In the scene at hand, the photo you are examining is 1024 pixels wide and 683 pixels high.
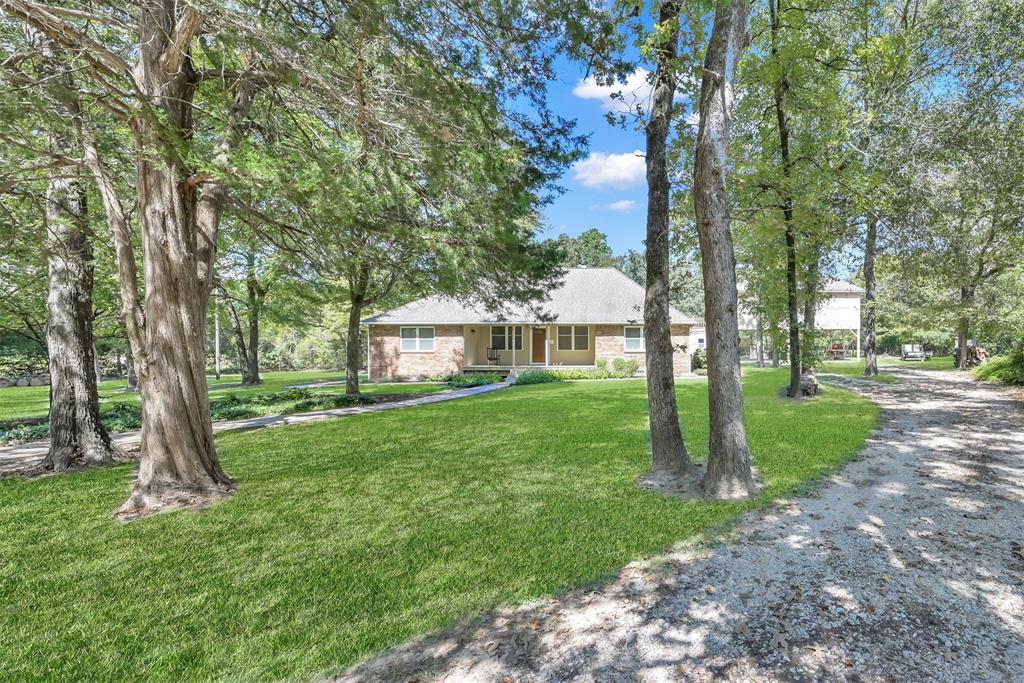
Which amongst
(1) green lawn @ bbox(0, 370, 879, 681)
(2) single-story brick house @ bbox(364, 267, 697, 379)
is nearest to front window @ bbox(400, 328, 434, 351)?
(2) single-story brick house @ bbox(364, 267, 697, 379)

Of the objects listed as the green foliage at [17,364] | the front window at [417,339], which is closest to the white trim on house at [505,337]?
the front window at [417,339]

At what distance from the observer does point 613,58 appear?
5922 millimetres

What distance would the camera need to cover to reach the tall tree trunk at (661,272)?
18.9 feet

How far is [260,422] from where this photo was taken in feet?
36.2

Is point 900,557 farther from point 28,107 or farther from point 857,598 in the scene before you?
point 28,107

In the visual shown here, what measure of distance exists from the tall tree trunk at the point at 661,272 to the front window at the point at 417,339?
17501 millimetres

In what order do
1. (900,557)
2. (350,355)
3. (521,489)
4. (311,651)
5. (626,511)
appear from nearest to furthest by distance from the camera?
(311,651), (900,557), (626,511), (521,489), (350,355)

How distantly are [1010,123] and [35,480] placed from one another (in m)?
16.6

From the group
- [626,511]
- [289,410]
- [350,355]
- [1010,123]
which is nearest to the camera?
[626,511]

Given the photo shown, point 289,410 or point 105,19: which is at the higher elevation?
point 105,19

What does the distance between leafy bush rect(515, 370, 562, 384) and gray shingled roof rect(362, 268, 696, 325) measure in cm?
251

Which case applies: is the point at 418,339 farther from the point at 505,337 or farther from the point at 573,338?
the point at 573,338

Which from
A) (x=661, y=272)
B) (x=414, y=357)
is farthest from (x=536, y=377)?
(x=661, y=272)

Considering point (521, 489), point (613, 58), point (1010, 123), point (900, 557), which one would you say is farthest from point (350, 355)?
point (1010, 123)
